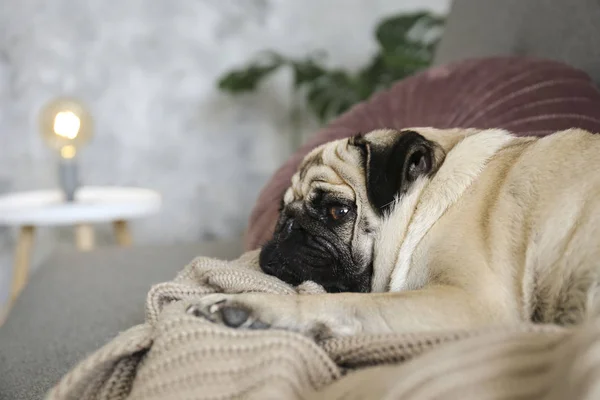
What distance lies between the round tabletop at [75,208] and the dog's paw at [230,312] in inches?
68.2

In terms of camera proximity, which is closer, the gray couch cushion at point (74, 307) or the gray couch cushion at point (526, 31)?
the gray couch cushion at point (74, 307)

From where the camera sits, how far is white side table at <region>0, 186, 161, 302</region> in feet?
→ 7.79

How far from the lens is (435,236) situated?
3.34 feet

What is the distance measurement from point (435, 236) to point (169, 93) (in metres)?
2.61

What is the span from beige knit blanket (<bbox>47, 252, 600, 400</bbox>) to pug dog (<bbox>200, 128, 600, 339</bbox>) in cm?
9

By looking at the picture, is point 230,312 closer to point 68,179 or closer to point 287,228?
point 287,228

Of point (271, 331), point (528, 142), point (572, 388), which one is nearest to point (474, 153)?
point (528, 142)

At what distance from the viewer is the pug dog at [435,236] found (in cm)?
83

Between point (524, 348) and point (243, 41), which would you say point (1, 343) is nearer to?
point (524, 348)

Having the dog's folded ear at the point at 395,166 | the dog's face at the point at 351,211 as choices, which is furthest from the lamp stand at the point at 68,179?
the dog's folded ear at the point at 395,166

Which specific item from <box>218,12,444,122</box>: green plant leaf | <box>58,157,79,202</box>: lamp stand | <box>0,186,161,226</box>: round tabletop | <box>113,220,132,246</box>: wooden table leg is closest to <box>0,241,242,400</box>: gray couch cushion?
<box>0,186,161,226</box>: round tabletop

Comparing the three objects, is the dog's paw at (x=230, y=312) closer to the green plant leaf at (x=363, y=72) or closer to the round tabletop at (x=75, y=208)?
the round tabletop at (x=75, y=208)

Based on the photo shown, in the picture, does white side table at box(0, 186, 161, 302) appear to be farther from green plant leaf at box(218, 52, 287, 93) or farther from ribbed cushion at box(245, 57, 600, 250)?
ribbed cushion at box(245, 57, 600, 250)

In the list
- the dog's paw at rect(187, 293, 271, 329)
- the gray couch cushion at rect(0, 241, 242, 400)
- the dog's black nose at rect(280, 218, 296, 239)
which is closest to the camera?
the dog's paw at rect(187, 293, 271, 329)
